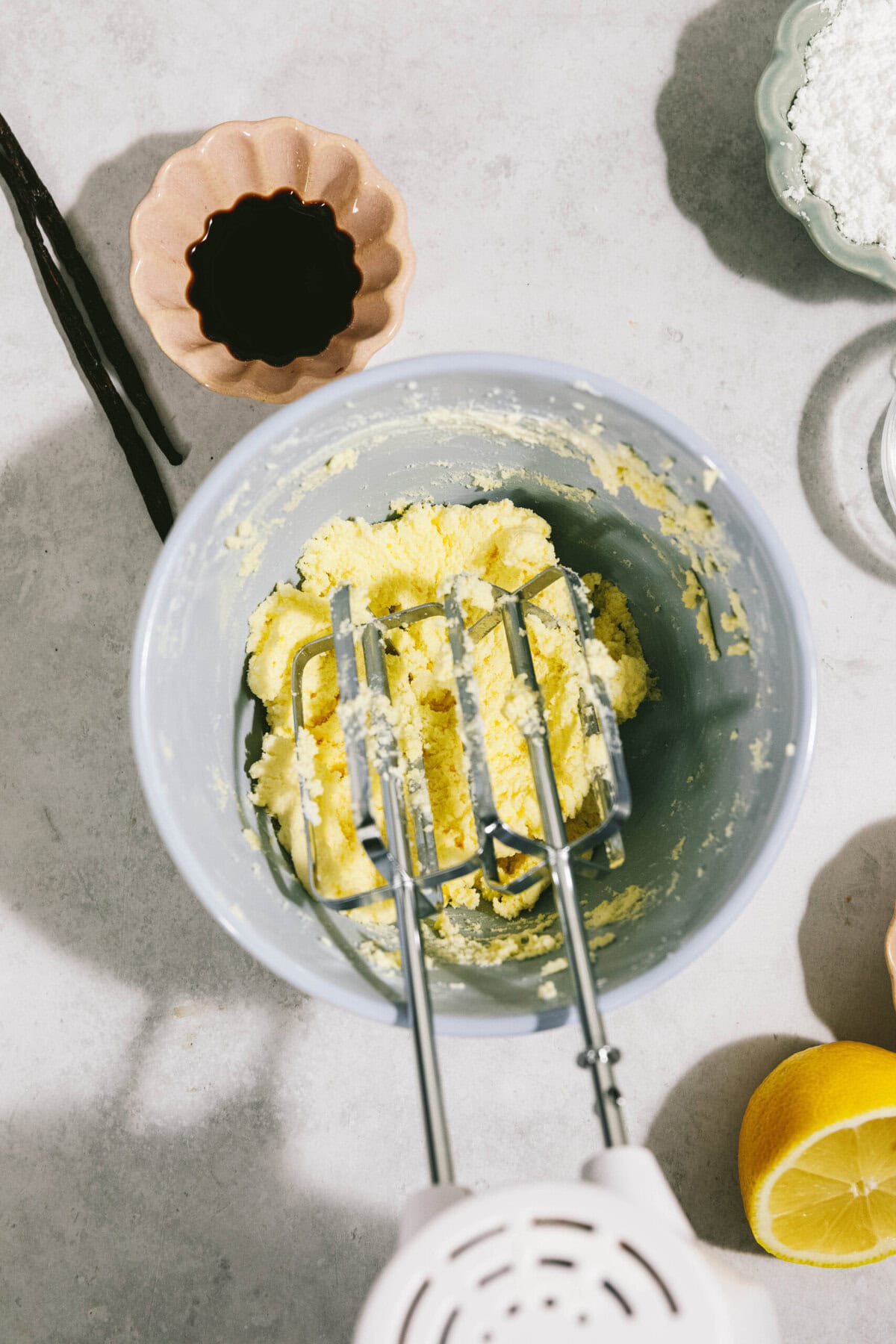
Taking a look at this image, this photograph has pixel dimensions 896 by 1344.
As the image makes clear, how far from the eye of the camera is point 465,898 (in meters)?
0.77

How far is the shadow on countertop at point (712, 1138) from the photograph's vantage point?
88 cm

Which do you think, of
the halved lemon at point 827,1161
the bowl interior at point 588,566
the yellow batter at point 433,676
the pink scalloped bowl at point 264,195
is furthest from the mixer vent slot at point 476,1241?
the pink scalloped bowl at point 264,195

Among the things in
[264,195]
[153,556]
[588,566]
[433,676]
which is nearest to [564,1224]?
[433,676]

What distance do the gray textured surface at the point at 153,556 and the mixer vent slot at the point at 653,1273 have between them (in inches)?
16.7

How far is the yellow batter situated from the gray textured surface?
0.22 m

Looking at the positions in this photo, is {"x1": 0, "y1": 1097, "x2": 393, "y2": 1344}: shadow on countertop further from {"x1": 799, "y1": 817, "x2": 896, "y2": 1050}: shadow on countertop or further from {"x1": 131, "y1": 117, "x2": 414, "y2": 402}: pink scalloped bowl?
{"x1": 131, "y1": 117, "x2": 414, "y2": 402}: pink scalloped bowl

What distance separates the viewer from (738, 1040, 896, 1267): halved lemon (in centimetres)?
75

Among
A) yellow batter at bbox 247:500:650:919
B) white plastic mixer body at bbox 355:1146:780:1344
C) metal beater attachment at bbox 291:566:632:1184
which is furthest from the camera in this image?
yellow batter at bbox 247:500:650:919

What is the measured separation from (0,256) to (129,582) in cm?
37

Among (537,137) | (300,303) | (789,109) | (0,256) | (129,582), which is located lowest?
(129,582)

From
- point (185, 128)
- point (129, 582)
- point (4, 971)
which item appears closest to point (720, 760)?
point (129, 582)

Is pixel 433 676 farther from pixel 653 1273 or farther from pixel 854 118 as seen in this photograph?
pixel 854 118

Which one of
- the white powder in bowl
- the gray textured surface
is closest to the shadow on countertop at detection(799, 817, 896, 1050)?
the gray textured surface

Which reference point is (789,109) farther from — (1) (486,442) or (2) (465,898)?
(2) (465,898)
